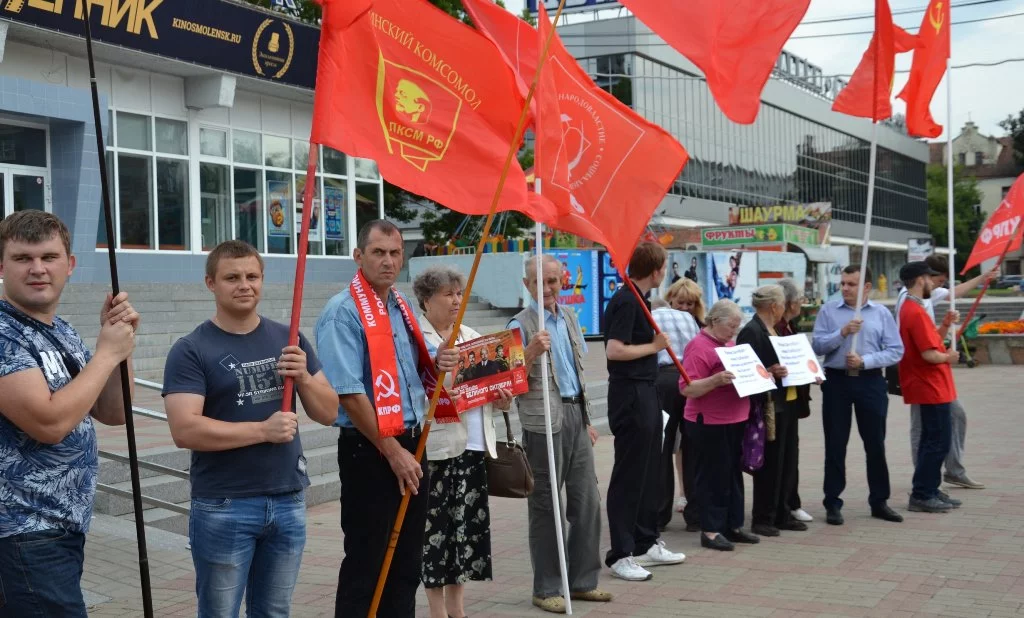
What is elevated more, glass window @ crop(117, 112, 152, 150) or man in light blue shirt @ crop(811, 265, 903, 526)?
glass window @ crop(117, 112, 152, 150)

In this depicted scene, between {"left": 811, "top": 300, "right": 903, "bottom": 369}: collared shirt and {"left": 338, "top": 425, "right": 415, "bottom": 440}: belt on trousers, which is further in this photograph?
{"left": 811, "top": 300, "right": 903, "bottom": 369}: collared shirt

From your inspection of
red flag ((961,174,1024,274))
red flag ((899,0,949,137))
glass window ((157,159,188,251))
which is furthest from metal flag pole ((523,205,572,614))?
glass window ((157,159,188,251))

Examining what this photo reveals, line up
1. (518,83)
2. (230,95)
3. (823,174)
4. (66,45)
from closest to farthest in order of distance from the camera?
1. (518,83)
2. (66,45)
3. (230,95)
4. (823,174)

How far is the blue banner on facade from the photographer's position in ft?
66.2

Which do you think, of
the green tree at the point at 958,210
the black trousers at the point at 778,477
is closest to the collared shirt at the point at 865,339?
the black trousers at the point at 778,477

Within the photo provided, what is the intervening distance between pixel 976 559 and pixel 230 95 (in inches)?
815

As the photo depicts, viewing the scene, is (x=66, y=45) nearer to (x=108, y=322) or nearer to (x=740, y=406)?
(x=740, y=406)

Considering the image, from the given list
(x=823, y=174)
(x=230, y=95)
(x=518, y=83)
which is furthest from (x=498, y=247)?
(x=823, y=174)

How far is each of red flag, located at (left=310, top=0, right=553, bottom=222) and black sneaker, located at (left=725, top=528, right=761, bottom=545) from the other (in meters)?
3.31

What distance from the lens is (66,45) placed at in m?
21.1

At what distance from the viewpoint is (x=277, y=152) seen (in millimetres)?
26703

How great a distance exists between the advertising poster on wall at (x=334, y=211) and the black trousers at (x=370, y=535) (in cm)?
2399

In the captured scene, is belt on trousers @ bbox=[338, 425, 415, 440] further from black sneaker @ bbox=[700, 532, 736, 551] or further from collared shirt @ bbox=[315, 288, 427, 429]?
black sneaker @ bbox=[700, 532, 736, 551]

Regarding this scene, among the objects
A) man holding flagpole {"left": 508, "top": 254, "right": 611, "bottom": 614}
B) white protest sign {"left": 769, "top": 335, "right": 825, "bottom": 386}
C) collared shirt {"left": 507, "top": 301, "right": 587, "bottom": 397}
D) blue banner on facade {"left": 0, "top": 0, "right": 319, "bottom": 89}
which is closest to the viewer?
man holding flagpole {"left": 508, "top": 254, "right": 611, "bottom": 614}
